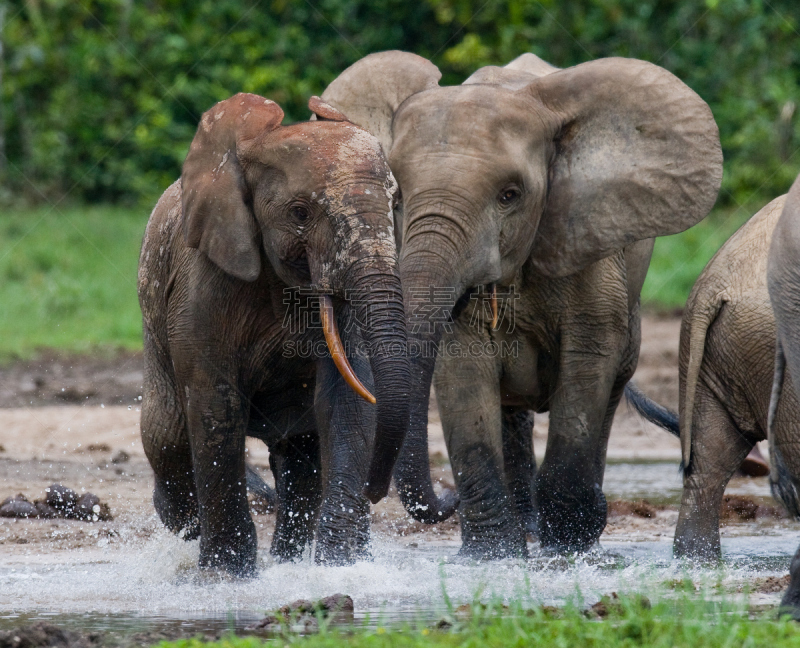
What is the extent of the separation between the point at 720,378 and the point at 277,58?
36.6ft

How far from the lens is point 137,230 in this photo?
46.6 feet

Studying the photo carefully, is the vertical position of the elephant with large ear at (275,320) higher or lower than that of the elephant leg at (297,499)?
higher

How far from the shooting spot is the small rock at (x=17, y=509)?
6.32 m

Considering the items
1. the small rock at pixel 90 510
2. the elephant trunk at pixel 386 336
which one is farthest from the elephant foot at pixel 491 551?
the small rock at pixel 90 510

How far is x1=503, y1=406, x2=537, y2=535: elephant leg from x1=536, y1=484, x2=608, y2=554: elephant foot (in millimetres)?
863

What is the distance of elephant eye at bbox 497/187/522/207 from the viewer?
5020 millimetres

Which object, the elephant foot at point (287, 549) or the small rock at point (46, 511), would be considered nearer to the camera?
the elephant foot at point (287, 549)

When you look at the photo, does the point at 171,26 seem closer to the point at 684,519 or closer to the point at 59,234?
the point at 59,234

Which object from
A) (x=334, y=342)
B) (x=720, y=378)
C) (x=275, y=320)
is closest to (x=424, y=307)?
(x=334, y=342)

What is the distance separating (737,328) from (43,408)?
5.44 meters

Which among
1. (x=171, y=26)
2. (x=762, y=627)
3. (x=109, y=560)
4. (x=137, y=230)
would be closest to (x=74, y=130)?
(x=171, y=26)

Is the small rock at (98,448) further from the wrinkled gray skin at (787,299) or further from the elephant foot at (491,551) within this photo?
the wrinkled gray skin at (787,299)

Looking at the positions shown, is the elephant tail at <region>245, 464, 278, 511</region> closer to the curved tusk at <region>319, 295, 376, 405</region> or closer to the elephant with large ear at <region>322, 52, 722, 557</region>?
the elephant with large ear at <region>322, 52, 722, 557</region>

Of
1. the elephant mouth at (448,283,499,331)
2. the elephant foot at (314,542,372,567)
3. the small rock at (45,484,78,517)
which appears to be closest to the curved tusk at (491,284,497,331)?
the elephant mouth at (448,283,499,331)
